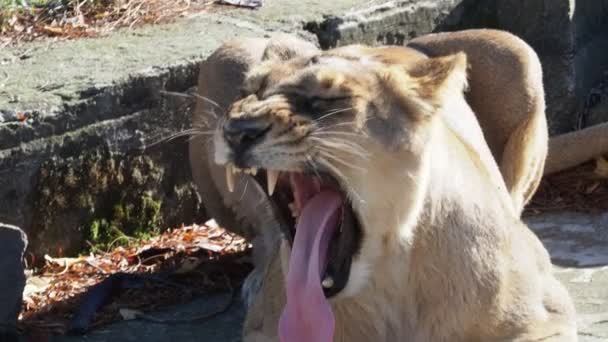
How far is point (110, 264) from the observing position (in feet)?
19.5

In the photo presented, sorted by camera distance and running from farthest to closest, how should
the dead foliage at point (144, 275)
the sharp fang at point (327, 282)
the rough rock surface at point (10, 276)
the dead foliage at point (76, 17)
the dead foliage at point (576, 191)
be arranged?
1. the dead foliage at point (576, 191)
2. the dead foliage at point (76, 17)
3. the dead foliage at point (144, 275)
4. the rough rock surface at point (10, 276)
5. the sharp fang at point (327, 282)

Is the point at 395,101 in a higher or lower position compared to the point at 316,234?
higher

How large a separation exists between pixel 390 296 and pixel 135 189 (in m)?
2.19

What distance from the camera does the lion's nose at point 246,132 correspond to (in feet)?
12.1

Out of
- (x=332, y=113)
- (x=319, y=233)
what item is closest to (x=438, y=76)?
(x=332, y=113)

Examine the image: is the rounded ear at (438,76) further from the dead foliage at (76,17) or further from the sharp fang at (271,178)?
the dead foliage at (76,17)

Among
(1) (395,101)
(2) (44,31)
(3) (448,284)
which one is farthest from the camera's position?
(2) (44,31)

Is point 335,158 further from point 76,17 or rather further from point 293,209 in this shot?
point 76,17

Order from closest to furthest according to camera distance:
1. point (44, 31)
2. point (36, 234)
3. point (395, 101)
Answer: point (395, 101) < point (36, 234) < point (44, 31)

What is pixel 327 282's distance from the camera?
3.99 m

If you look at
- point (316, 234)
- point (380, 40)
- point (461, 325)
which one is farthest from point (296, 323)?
point (380, 40)

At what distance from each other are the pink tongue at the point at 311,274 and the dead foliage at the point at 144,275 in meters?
1.62

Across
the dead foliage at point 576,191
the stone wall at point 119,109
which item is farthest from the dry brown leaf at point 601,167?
the stone wall at point 119,109

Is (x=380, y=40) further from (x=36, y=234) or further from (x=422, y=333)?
(x=422, y=333)
